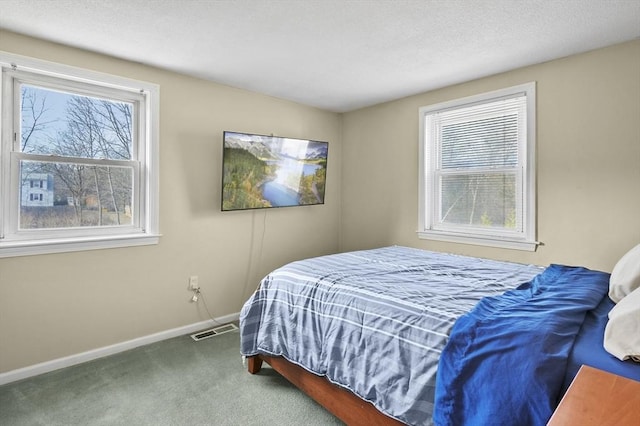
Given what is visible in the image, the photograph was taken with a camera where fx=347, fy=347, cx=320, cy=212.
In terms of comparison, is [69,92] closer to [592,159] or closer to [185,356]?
[185,356]

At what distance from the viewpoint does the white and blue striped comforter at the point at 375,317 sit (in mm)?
1479

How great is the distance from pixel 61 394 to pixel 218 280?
144 centimetres

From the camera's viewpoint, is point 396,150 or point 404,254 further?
point 396,150

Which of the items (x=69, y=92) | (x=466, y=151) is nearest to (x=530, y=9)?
(x=466, y=151)

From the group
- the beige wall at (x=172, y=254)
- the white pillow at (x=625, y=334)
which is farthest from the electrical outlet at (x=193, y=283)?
the white pillow at (x=625, y=334)

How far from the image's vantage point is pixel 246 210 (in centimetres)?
355

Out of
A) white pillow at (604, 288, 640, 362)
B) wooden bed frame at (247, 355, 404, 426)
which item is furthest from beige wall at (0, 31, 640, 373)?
white pillow at (604, 288, 640, 362)

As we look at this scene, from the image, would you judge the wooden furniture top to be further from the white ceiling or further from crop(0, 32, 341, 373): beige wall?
crop(0, 32, 341, 373): beige wall

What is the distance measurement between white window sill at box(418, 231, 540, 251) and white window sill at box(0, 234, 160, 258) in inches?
101

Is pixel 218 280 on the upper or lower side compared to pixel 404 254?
lower

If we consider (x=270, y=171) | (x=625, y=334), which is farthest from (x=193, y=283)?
(x=625, y=334)

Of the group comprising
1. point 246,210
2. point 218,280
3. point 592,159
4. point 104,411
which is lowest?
point 104,411

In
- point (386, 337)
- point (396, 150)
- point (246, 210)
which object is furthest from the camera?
point (396, 150)

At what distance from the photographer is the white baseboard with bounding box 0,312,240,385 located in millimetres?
2322
